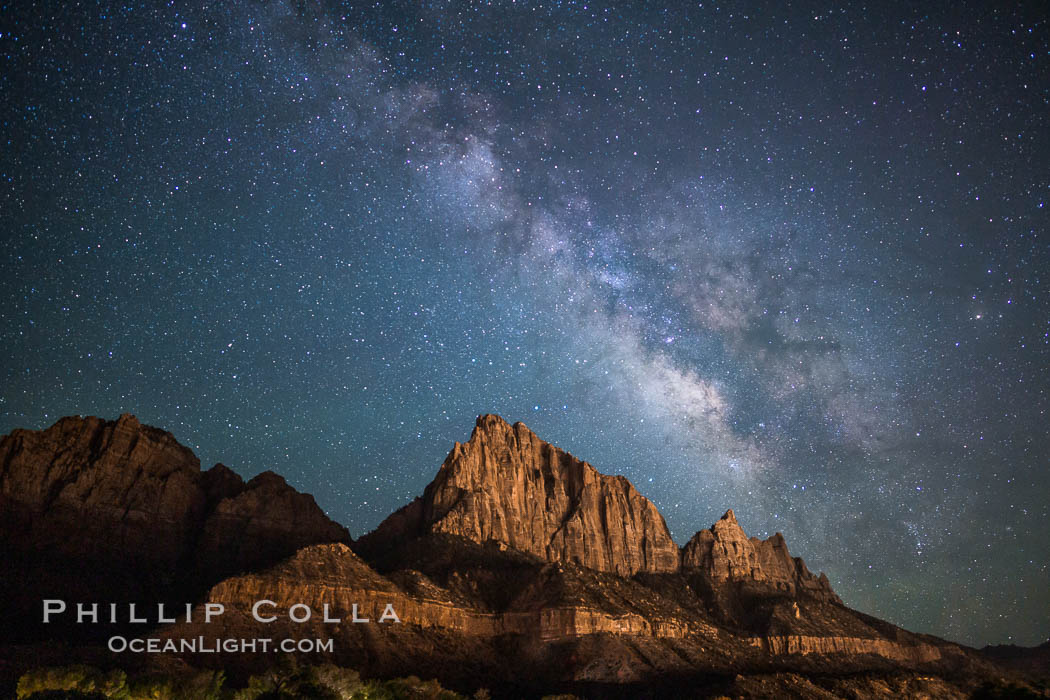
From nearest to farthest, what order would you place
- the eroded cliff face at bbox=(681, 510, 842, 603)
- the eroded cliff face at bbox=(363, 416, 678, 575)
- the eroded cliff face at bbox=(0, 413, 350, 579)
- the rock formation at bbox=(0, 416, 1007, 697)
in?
the rock formation at bbox=(0, 416, 1007, 697)
the eroded cliff face at bbox=(0, 413, 350, 579)
the eroded cliff face at bbox=(363, 416, 678, 575)
the eroded cliff face at bbox=(681, 510, 842, 603)

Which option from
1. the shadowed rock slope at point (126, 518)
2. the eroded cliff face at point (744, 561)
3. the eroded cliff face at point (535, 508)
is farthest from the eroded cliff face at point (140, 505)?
the eroded cliff face at point (744, 561)

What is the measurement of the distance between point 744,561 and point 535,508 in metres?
55.0

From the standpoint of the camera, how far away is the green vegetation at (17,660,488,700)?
193ft

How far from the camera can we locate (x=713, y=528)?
616 ft

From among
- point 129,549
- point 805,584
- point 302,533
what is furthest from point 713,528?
point 129,549

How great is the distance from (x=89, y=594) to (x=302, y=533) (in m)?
44.8

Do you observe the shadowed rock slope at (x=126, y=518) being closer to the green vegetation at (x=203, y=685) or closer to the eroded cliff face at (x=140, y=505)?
the eroded cliff face at (x=140, y=505)

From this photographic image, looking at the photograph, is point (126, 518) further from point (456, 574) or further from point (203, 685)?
point (203, 685)

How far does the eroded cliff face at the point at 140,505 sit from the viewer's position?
4567 inches

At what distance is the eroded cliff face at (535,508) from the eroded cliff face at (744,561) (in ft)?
22.9

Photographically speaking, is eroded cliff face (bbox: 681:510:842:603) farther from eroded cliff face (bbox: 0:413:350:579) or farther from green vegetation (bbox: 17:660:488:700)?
green vegetation (bbox: 17:660:488:700)

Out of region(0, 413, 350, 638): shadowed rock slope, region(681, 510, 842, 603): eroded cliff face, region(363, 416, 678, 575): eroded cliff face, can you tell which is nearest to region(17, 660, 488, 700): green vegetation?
region(0, 413, 350, 638): shadowed rock slope

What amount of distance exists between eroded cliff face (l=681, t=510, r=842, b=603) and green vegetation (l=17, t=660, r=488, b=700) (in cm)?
11710

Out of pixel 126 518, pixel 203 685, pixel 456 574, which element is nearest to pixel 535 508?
pixel 456 574
